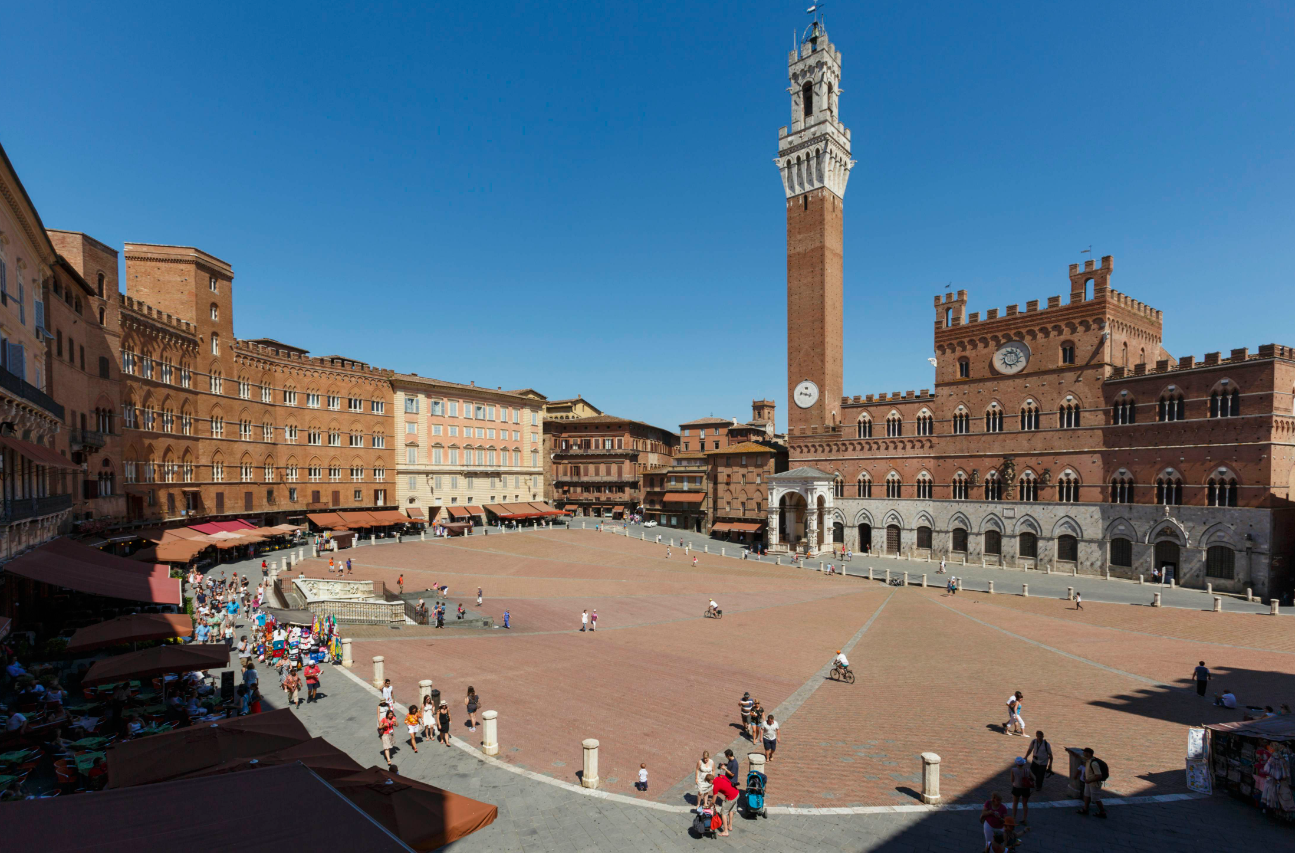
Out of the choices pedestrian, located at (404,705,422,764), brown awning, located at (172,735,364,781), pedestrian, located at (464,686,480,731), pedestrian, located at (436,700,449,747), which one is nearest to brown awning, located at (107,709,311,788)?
brown awning, located at (172,735,364,781)

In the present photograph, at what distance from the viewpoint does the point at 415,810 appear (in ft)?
27.4

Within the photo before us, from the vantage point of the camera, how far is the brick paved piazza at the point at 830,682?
14117 millimetres

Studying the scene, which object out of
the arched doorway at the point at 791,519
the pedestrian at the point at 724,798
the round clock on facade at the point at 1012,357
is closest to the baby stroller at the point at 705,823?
the pedestrian at the point at 724,798

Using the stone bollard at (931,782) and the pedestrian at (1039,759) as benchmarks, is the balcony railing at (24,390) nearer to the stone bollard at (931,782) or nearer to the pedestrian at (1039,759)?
the stone bollard at (931,782)

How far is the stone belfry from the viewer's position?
56656 mm

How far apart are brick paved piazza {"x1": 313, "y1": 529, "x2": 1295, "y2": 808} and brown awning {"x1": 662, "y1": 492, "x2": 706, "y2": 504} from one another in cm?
3005

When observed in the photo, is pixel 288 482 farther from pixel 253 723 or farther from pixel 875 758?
pixel 875 758

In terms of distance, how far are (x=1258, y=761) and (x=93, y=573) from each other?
99.4 ft

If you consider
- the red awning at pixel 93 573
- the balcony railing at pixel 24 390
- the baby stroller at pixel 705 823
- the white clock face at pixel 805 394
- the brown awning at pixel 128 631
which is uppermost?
the white clock face at pixel 805 394

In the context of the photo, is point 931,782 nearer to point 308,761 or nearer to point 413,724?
point 308,761

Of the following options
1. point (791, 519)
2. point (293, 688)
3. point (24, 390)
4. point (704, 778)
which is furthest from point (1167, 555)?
point (24, 390)

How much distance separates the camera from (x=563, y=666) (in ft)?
69.6

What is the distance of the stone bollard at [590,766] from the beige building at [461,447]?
49839 millimetres

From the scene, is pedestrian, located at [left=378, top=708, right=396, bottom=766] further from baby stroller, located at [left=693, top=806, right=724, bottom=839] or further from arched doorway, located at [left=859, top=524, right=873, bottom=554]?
arched doorway, located at [left=859, top=524, right=873, bottom=554]
